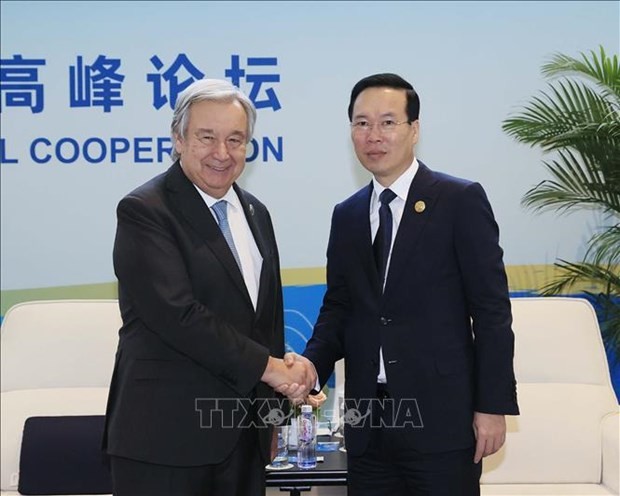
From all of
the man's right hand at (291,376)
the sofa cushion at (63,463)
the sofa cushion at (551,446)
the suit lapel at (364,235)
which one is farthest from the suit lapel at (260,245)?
the sofa cushion at (551,446)

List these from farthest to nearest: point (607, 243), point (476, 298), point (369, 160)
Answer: point (607, 243)
point (369, 160)
point (476, 298)

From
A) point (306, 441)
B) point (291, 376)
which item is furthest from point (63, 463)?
point (291, 376)

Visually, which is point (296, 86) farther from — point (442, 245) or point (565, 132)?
point (442, 245)

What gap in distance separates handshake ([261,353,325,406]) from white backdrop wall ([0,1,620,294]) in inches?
77.4

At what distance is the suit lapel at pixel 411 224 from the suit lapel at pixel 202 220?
42 cm

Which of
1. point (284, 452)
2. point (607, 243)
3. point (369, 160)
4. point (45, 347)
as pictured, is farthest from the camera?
point (607, 243)

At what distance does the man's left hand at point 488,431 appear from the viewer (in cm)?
235

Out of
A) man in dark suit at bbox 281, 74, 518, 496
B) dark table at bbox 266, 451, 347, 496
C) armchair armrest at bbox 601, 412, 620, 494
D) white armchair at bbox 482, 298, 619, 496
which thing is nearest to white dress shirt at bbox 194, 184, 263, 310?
man in dark suit at bbox 281, 74, 518, 496

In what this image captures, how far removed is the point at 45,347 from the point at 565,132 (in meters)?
2.45

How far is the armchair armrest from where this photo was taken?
3453mm

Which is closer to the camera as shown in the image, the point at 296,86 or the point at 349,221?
the point at 349,221

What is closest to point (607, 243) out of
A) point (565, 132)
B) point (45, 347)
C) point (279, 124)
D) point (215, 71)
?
point (565, 132)

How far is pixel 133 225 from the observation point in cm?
219

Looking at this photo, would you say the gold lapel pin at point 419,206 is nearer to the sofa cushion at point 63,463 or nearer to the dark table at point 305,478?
the dark table at point 305,478
